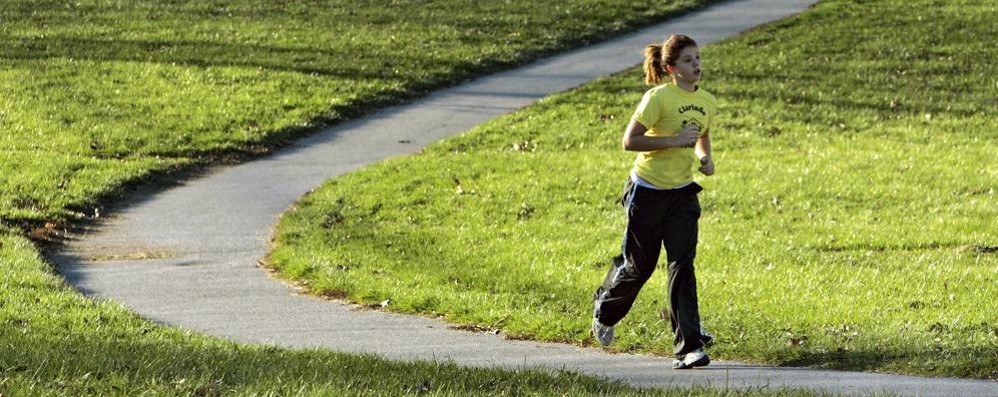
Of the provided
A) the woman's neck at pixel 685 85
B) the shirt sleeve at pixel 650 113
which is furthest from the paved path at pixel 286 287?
the woman's neck at pixel 685 85

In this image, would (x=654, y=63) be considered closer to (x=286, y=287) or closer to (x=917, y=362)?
(x=917, y=362)

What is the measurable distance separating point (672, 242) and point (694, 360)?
2.05 feet

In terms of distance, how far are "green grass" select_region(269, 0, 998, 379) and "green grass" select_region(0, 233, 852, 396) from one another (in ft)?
6.64

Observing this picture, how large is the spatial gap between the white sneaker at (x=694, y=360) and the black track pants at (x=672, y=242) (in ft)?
0.10

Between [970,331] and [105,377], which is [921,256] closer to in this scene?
[970,331]

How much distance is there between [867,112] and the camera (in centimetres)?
1917

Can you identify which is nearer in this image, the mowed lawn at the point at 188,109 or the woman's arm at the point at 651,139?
the mowed lawn at the point at 188,109

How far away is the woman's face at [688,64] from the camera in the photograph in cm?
763

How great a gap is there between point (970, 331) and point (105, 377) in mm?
4898

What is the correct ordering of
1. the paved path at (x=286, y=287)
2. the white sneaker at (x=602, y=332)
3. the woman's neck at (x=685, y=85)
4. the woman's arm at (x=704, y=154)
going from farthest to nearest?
1. the white sneaker at (x=602, y=332)
2. the paved path at (x=286, y=287)
3. the woman's arm at (x=704, y=154)
4. the woman's neck at (x=685, y=85)

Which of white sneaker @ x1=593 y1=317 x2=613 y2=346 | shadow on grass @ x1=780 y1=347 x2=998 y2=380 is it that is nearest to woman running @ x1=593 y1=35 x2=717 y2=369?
white sneaker @ x1=593 y1=317 x2=613 y2=346

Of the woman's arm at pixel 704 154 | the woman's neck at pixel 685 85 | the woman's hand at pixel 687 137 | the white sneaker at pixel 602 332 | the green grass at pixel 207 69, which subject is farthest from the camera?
the green grass at pixel 207 69

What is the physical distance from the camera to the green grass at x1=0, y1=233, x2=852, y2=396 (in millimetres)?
5953

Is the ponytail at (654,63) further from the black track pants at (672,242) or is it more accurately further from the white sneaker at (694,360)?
the white sneaker at (694,360)
